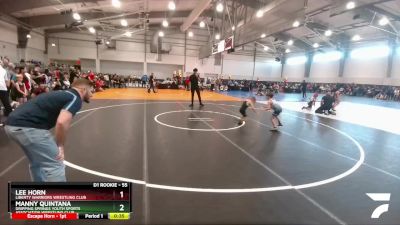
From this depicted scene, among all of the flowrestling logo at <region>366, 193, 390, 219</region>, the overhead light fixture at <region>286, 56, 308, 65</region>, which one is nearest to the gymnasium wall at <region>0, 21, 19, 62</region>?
the flowrestling logo at <region>366, 193, 390, 219</region>

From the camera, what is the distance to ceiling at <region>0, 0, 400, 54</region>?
15383 millimetres

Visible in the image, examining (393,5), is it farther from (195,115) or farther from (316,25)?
(195,115)

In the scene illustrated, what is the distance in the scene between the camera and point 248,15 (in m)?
21.7

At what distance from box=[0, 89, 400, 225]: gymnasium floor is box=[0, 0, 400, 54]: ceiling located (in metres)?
8.39

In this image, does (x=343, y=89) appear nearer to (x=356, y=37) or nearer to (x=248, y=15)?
(x=356, y=37)

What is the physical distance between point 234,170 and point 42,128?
319 centimetres

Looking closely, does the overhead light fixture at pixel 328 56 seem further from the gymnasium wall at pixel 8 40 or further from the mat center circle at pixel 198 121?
the gymnasium wall at pixel 8 40

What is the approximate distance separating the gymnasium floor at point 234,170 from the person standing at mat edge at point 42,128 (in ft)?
2.69

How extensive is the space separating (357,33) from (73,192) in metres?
31.6

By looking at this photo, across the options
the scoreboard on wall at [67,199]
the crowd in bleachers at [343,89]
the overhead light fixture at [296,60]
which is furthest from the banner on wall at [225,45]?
the overhead light fixture at [296,60]

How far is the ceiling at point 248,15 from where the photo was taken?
1538cm

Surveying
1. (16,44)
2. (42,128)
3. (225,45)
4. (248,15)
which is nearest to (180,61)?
(248,15)

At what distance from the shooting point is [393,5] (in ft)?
64.1

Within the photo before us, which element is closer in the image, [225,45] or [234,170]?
[234,170]
